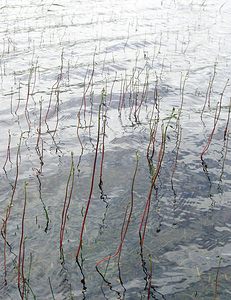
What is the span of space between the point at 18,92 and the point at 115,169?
15.1 ft

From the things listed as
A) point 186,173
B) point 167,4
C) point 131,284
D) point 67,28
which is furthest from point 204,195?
point 167,4

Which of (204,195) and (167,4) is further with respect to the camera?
(167,4)

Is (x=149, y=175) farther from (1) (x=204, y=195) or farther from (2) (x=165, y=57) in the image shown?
(2) (x=165, y=57)

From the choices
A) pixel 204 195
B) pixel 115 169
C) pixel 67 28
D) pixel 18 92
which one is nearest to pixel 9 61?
pixel 18 92

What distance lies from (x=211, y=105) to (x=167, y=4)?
1336 cm

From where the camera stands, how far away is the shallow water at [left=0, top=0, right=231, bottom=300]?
5508mm

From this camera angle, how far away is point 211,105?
11.0 meters

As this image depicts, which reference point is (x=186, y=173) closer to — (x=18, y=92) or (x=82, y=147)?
(x=82, y=147)

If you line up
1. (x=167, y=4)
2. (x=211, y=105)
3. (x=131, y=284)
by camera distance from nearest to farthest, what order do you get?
(x=131, y=284) < (x=211, y=105) < (x=167, y=4)

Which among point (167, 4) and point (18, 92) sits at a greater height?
point (167, 4)

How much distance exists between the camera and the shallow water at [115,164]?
5.51 m

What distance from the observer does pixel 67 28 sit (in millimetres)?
18359

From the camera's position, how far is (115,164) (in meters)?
8.35

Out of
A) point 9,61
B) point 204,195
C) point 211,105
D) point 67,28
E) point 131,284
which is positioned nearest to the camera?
point 131,284
